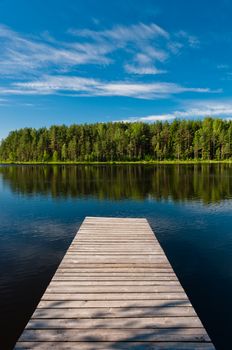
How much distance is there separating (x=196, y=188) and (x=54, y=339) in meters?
36.7

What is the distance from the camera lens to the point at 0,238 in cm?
1848

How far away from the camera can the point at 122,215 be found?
24891mm

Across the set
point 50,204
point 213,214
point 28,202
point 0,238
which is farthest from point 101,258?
point 28,202

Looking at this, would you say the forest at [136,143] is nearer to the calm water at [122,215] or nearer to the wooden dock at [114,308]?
the calm water at [122,215]

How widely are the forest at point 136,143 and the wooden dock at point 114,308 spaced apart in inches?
4705

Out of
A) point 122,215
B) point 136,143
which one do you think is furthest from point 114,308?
point 136,143

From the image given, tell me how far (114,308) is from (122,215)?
688 inches

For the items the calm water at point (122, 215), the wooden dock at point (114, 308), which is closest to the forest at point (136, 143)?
the calm water at point (122, 215)

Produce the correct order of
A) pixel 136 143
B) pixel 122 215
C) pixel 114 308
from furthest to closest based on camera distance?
pixel 136 143 → pixel 122 215 → pixel 114 308

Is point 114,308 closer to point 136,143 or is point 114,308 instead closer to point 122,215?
point 122,215

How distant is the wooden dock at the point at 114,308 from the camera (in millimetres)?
6164

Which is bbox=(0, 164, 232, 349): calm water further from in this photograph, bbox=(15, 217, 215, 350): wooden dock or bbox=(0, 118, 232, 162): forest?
bbox=(0, 118, 232, 162): forest

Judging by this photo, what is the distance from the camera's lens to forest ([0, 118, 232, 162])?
12838cm

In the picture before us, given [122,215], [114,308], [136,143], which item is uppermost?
[136,143]
